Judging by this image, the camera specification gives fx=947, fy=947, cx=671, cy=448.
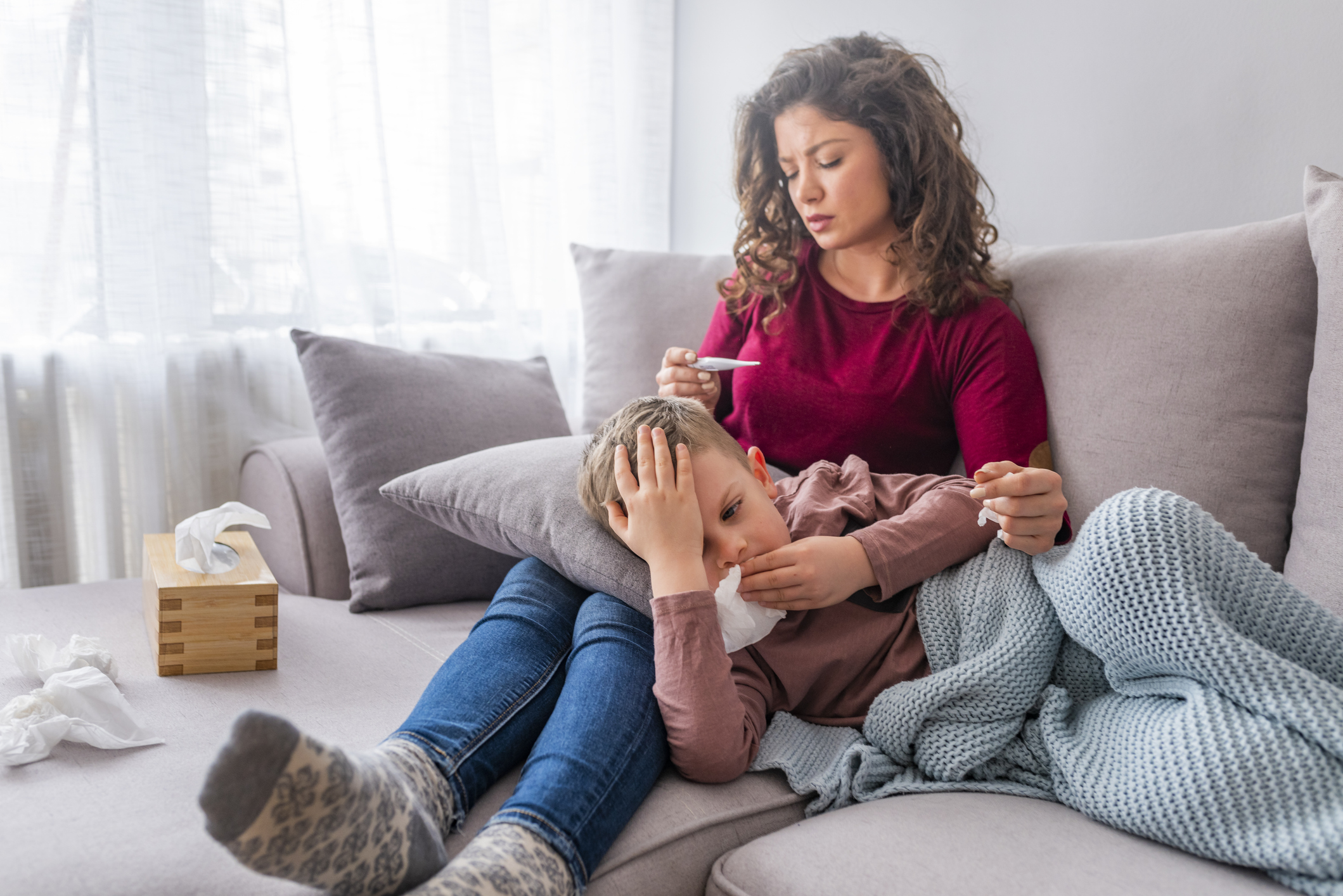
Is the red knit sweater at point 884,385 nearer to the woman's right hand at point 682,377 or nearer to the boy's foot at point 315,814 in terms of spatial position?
the woman's right hand at point 682,377

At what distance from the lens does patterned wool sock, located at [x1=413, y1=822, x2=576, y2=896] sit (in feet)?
2.28

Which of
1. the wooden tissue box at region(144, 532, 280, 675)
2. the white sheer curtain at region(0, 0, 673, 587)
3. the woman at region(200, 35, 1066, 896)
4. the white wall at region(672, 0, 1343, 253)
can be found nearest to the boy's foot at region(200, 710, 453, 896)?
the woman at region(200, 35, 1066, 896)

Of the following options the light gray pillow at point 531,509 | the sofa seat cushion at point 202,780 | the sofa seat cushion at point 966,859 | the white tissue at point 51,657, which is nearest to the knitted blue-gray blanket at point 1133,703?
the sofa seat cushion at point 966,859

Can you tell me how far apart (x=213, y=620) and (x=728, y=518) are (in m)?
0.66

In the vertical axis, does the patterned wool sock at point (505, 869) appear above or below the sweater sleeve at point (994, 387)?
below

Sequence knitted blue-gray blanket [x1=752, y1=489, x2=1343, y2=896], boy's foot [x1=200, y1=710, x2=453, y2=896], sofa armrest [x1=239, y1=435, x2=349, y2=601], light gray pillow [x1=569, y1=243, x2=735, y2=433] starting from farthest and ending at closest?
light gray pillow [x1=569, y1=243, x2=735, y2=433] < sofa armrest [x1=239, y1=435, x2=349, y2=601] < knitted blue-gray blanket [x1=752, y1=489, x2=1343, y2=896] < boy's foot [x1=200, y1=710, x2=453, y2=896]

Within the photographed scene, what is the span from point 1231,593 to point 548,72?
5.89ft

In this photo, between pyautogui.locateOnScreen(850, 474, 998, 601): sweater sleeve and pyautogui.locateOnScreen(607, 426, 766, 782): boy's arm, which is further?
pyautogui.locateOnScreen(850, 474, 998, 601): sweater sleeve

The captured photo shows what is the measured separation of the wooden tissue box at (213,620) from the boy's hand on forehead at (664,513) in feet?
1.62

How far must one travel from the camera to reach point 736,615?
1050 millimetres

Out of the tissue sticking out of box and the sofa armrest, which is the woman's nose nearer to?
the tissue sticking out of box

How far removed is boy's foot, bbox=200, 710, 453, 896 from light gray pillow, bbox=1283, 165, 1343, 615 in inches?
38.5

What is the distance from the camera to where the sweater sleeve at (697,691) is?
94cm

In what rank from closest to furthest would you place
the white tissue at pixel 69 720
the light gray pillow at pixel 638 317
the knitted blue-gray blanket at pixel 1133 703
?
the knitted blue-gray blanket at pixel 1133 703 → the white tissue at pixel 69 720 → the light gray pillow at pixel 638 317
